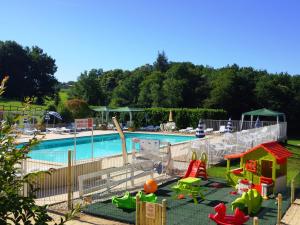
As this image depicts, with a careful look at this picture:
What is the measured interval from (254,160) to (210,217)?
12.0ft

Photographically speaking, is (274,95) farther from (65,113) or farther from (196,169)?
(196,169)

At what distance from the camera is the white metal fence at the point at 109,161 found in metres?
11.2

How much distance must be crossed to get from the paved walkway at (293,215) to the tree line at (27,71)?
49.9 m

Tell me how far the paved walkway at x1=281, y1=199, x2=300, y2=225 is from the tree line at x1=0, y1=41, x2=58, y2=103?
49.9 m

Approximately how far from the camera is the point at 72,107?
36344 millimetres

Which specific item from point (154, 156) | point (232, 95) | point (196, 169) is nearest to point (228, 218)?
point (196, 169)

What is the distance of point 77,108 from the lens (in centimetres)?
3653

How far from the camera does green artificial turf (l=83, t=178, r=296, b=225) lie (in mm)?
8734

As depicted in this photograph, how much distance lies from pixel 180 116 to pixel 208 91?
10.4 metres

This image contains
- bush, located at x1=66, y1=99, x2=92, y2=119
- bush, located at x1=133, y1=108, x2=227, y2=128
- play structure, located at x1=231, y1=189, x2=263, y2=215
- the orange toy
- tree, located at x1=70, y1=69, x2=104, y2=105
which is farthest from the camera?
tree, located at x1=70, y1=69, x2=104, y2=105

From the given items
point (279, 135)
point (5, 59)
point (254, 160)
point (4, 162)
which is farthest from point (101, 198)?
point (5, 59)

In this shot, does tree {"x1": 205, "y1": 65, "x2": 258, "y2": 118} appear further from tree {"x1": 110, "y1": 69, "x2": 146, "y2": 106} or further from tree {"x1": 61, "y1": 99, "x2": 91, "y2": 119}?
tree {"x1": 110, "y1": 69, "x2": 146, "y2": 106}

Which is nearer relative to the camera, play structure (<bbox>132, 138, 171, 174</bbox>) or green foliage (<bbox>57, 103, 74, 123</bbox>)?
play structure (<bbox>132, 138, 171, 174</bbox>)

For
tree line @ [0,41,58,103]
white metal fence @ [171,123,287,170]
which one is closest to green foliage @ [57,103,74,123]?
white metal fence @ [171,123,287,170]
